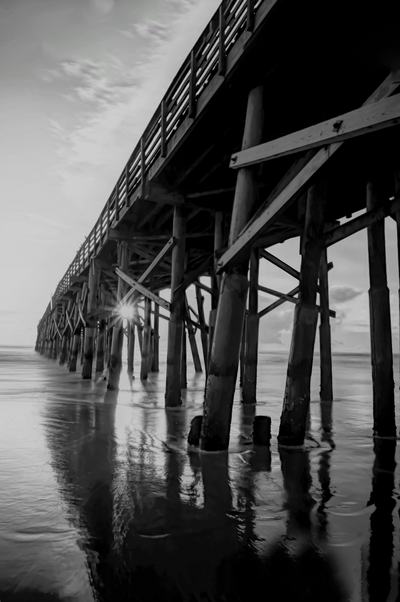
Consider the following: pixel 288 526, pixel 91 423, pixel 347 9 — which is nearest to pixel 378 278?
pixel 347 9

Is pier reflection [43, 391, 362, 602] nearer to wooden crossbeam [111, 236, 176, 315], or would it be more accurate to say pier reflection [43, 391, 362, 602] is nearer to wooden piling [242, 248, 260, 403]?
wooden piling [242, 248, 260, 403]

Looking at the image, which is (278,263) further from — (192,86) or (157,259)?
(192,86)

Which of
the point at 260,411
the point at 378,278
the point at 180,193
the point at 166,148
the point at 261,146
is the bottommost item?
the point at 260,411

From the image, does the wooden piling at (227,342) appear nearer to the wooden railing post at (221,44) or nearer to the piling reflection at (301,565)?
the wooden railing post at (221,44)

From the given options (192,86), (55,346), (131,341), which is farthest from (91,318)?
(55,346)

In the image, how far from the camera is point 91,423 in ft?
18.4

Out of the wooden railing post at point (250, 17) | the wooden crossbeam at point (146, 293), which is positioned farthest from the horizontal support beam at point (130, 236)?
the wooden railing post at point (250, 17)

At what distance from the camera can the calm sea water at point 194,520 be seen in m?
1.71

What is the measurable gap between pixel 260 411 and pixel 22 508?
201 inches

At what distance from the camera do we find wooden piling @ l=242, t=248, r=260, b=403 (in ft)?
24.6

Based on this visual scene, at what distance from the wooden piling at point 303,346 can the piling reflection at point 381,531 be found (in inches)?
33.1

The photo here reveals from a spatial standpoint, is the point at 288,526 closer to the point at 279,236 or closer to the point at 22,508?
the point at 22,508

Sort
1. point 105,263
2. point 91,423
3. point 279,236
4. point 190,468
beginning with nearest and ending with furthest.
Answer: point 190,468
point 91,423
point 279,236
point 105,263

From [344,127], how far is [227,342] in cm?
216
